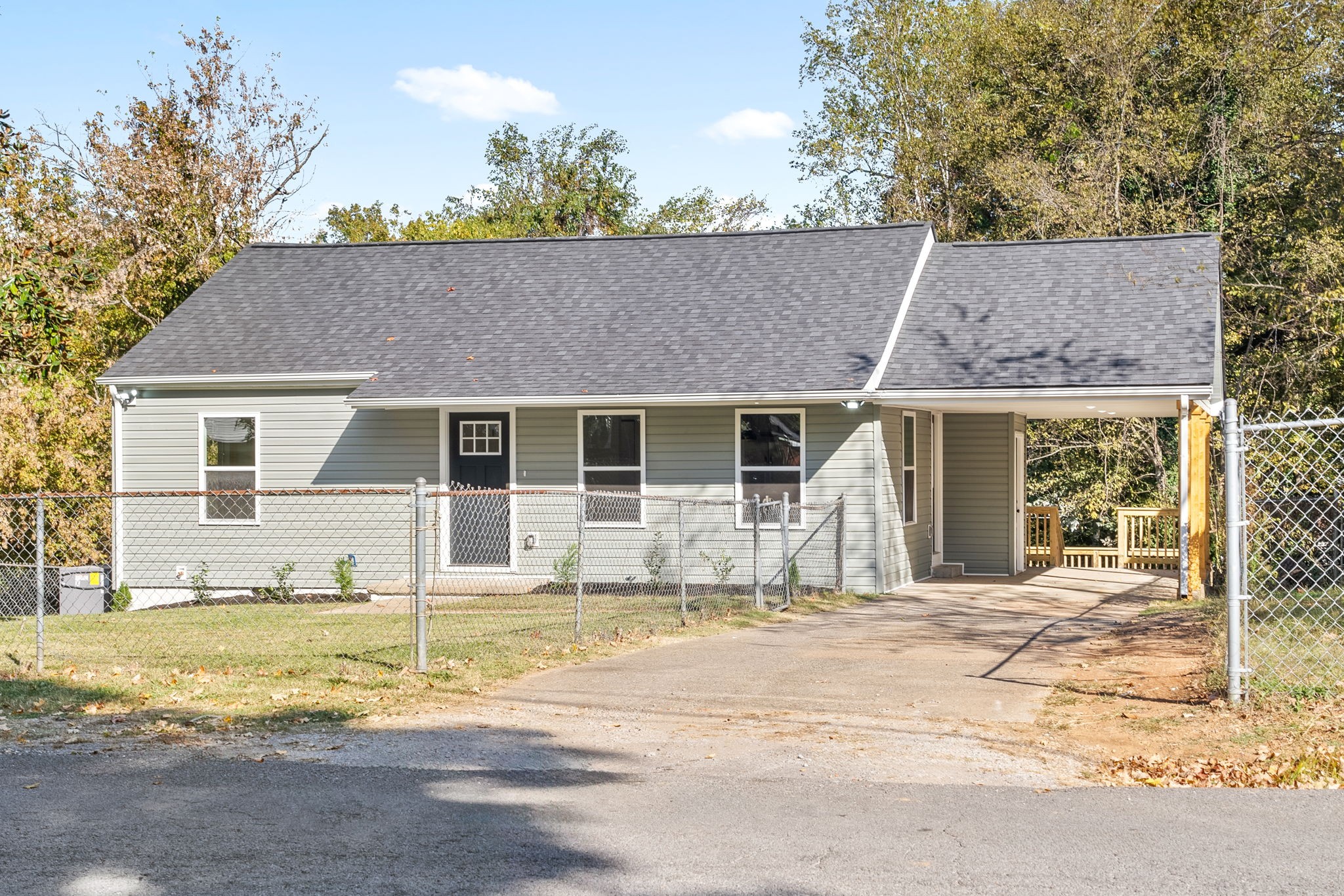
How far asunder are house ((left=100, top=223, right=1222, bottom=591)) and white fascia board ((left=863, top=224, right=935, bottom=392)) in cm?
7

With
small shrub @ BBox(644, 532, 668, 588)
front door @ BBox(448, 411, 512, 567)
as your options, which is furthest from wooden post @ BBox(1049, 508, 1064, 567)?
front door @ BBox(448, 411, 512, 567)

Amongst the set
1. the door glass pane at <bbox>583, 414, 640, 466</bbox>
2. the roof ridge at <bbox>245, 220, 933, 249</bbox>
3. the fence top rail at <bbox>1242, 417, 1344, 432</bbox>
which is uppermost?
the roof ridge at <bbox>245, 220, 933, 249</bbox>

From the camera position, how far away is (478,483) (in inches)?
736

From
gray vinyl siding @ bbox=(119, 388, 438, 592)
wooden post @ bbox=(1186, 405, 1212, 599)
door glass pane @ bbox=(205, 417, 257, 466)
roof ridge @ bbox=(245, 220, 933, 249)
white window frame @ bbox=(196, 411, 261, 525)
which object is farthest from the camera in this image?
roof ridge @ bbox=(245, 220, 933, 249)

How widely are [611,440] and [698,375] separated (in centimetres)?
168

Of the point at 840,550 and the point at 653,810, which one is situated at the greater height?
the point at 840,550

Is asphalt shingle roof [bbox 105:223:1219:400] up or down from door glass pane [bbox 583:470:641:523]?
up

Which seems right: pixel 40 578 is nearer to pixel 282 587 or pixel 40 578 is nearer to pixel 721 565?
pixel 282 587

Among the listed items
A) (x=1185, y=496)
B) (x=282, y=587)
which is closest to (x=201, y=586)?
(x=282, y=587)

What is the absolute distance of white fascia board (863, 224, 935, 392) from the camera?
1692 centimetres

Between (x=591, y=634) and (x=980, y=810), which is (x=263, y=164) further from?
(x=980, y=810)

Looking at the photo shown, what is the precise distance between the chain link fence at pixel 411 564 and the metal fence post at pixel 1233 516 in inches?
266

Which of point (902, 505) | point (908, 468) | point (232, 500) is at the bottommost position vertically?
point (902, 505)

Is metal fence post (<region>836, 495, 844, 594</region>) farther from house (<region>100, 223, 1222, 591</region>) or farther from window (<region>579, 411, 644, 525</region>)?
window (<region>579, 411, 644, 525</region>)
